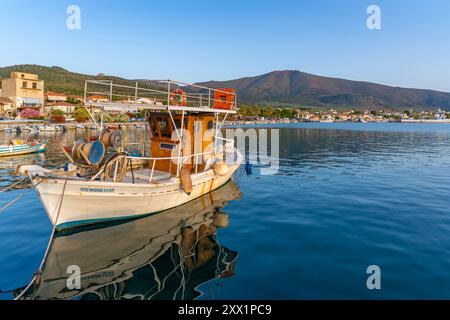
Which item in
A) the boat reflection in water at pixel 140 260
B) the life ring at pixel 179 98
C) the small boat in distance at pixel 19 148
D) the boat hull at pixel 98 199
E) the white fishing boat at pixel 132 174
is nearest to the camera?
the boat reflection in water at pixel 140 260

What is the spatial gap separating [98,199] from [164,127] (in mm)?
4810

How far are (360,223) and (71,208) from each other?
10.4 metres

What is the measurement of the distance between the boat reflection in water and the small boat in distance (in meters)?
26.8

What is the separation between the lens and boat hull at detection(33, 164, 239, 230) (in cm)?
923

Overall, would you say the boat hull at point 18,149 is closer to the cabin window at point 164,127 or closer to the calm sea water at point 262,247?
the calm sea water at point 262,247

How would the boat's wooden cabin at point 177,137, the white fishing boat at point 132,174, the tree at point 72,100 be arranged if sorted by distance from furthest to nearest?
the tree at point 72,100, the boat's wooden cabin at point 177,137, the white fishing boat at point 132,174

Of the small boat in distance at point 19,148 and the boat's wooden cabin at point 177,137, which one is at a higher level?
the boat's wooden cabin at point 177,137

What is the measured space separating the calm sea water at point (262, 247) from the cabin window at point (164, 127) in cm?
344

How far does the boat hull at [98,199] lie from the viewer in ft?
30.3

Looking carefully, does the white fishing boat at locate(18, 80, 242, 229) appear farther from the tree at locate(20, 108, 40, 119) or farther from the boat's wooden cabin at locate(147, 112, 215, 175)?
the tree at locate(20, 108, 40, 119)

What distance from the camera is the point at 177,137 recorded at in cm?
1302

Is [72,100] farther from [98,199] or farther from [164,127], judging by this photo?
[98,199]

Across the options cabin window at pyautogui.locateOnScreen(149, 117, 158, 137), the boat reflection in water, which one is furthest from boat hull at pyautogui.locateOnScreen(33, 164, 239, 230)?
cabin window at pyautogui.locateOnScreen(149, 117, 158, 137)

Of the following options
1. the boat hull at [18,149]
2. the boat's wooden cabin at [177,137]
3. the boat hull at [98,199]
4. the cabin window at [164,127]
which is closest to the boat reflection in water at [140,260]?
the boat hull at [98,199]
